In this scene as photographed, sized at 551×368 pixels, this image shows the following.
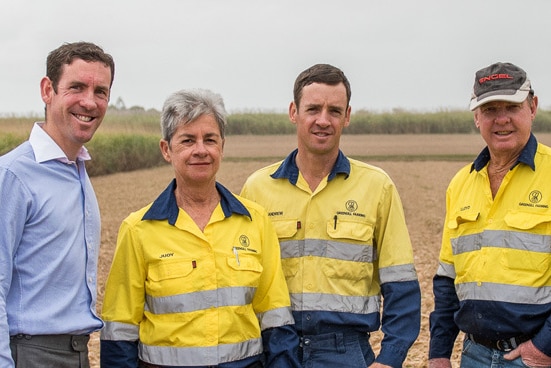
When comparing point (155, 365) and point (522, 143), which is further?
point (522, 143)

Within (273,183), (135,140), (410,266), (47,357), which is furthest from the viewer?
(135,140)

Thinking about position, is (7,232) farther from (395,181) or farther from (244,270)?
(395,181)

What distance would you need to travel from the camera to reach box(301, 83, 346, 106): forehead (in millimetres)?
3627

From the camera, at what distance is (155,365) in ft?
10.8

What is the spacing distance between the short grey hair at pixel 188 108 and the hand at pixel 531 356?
177 centimetres

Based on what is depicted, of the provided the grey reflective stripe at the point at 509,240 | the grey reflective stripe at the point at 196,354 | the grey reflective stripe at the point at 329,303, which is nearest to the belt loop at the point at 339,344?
the grey reflective stripe at the point at 329,303

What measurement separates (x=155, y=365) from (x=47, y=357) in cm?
46

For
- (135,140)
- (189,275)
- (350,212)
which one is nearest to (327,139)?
(350,212)

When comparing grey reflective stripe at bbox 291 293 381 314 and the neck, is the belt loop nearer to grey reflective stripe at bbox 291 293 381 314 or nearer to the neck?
grey reflective stripe at bbox 291 293 381 314

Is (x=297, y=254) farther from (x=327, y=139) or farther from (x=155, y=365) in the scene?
(x=155, y=365)

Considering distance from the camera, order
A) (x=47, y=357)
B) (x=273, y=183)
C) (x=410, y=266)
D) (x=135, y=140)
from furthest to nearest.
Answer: (x=135, y=140) → (x=273, y=183) → (x=410, y=266) → (x=47, y=357)

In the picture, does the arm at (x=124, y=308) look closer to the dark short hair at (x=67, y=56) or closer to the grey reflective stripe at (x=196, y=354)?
the grey reflective stripe at (x=196, y=354)

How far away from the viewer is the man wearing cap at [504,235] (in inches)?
142

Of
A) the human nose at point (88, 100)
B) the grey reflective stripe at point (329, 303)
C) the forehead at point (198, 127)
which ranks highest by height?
the human nose at point (88, 100)
